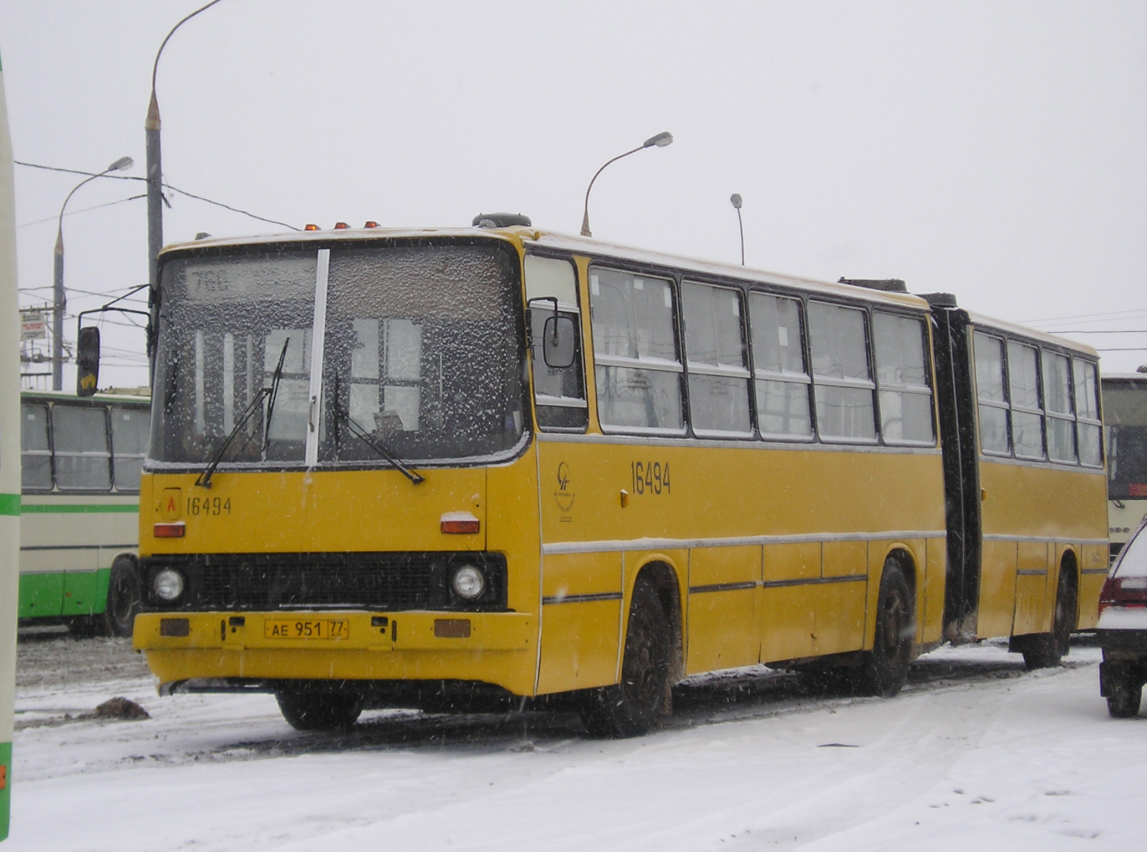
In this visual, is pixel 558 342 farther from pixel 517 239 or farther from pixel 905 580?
pixel 905 580

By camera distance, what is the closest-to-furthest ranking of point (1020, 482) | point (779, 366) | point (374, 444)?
point (374, 444) < point (779, 366) < point (1020, 482)

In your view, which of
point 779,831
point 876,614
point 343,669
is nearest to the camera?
point 779,831

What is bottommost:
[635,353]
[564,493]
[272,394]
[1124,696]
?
[1124,696]

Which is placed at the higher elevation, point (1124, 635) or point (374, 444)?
point (374, 444)

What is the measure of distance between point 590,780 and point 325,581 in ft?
6.90

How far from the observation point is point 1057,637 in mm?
19016

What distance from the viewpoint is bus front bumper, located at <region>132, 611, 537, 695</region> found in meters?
10.2

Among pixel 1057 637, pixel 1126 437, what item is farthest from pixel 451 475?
pixel 1126 437

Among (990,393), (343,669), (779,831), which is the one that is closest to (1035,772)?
(779,831)

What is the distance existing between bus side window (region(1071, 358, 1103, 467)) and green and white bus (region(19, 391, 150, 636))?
11.0m

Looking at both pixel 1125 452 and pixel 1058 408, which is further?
pixel 1125 452

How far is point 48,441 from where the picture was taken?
888 inches

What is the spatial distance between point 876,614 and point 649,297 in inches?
175

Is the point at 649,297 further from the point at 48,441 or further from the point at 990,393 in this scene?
the point at 48,441
